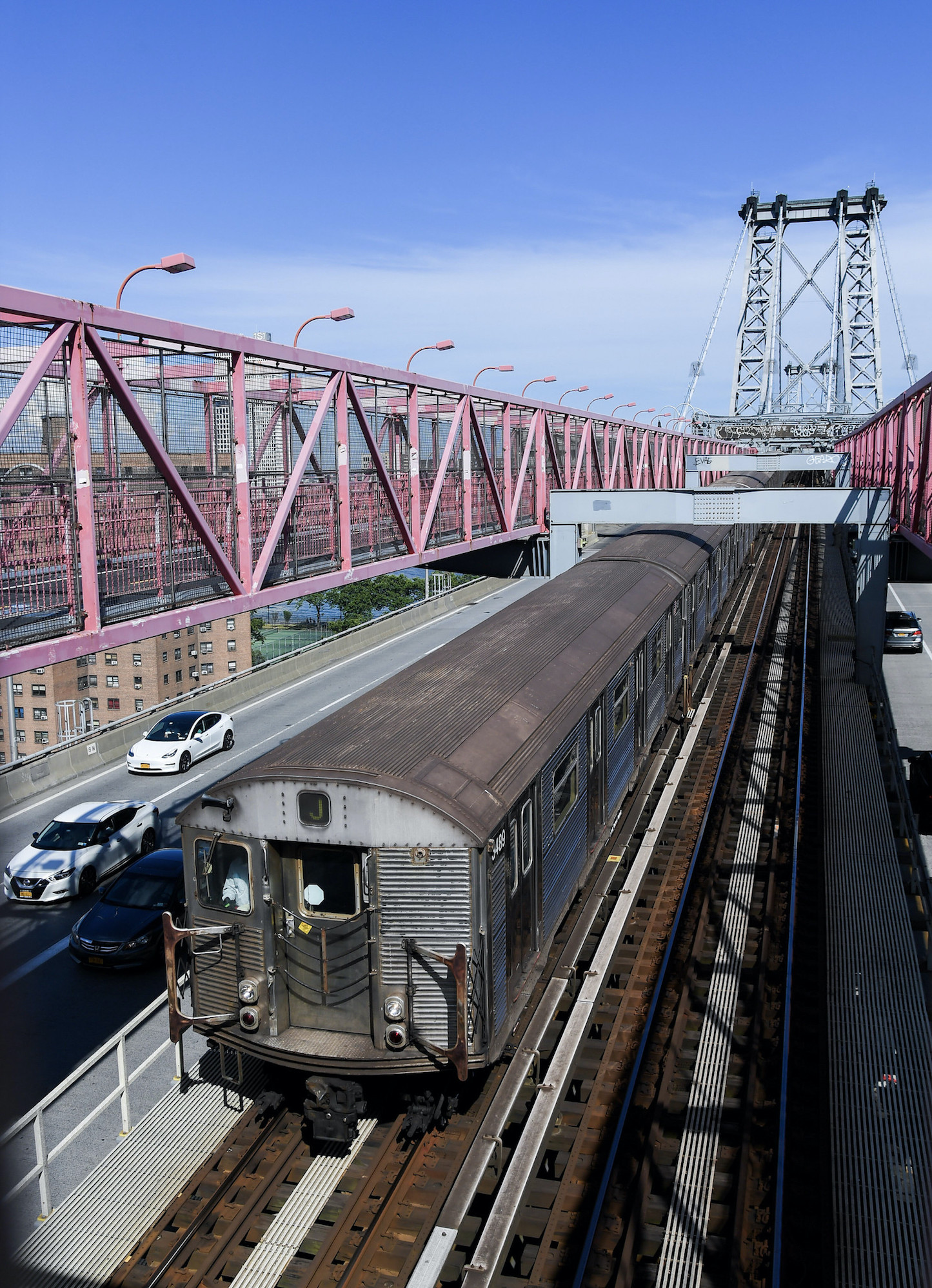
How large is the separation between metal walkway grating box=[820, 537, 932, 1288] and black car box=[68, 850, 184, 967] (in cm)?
740

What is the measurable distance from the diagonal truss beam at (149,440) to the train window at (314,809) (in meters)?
2.18

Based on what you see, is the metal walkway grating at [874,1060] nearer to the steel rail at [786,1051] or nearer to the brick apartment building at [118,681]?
the steel rail at [786,1051]

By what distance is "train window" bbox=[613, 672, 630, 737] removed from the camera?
11.4 meters

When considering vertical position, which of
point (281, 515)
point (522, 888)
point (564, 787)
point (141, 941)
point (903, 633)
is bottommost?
point (141, 941)

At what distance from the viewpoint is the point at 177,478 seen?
737 cm

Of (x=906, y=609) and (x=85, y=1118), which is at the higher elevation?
(x=906, y=609)

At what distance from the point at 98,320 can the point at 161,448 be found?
0.96 metres

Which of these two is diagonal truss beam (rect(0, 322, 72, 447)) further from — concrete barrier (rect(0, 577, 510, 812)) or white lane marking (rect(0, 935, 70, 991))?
concrete barrier (rect(0, 577, 510, 812))

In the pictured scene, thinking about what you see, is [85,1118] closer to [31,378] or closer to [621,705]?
[31,378]

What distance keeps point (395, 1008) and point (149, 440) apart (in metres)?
4.32

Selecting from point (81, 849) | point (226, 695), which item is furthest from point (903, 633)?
point (81, 849)

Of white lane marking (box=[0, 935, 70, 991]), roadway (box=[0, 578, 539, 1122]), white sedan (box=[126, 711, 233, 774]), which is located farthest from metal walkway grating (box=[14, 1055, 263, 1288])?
white sedan (box=[126, 711, 233, 774])

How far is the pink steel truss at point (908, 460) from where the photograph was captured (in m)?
13.5

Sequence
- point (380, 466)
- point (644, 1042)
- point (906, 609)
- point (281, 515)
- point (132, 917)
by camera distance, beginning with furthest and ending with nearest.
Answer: point (906, 609), point (132, 917), point (380, 466), point (281, 515), point (644, 1042)
